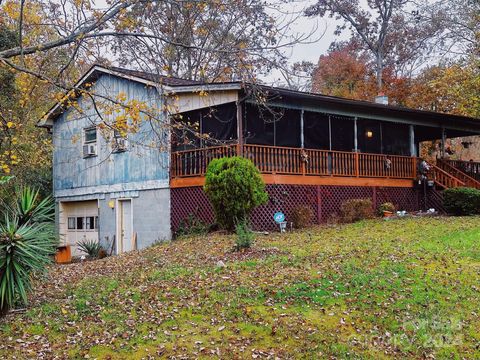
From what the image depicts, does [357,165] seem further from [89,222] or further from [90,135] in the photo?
[89,222]

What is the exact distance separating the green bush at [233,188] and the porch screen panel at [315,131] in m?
5.36

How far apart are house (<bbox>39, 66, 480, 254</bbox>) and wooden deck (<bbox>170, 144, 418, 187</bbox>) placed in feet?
0.12

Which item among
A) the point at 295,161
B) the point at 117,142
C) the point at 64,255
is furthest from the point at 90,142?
the point at 295,161

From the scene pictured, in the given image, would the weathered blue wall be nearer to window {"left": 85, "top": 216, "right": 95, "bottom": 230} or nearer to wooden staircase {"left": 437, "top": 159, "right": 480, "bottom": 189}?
window {"left": 85, "top": 216, "right": 95, "bottom": 230}

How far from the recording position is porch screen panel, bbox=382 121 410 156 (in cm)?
2327

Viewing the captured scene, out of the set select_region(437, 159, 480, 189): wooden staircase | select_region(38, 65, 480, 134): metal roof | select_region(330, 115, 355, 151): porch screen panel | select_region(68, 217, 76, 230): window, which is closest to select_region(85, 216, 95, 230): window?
select_region(68, 217, 76, 230): window

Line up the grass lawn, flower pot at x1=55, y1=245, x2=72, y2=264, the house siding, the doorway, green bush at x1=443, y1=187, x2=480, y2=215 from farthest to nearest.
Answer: flower pot at x1=55, y1=245, x2=72, y2=264 < green bush at x1=443, y1=187, x2=480, y2=215 < the doorway < the house siding < the grass lawn

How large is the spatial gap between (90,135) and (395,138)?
41.2ft

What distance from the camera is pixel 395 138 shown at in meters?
23.7

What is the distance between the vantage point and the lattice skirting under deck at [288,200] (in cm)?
1688

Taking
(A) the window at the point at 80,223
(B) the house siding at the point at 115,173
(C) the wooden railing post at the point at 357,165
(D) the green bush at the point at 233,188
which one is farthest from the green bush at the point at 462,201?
(A) the window at the point at 80,223

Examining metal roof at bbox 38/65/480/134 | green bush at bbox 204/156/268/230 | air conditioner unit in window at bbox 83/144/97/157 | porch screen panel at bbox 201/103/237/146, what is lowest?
green bush at bbox 204/156/268/230

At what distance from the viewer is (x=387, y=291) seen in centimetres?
892

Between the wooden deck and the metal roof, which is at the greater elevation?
the metal roof
